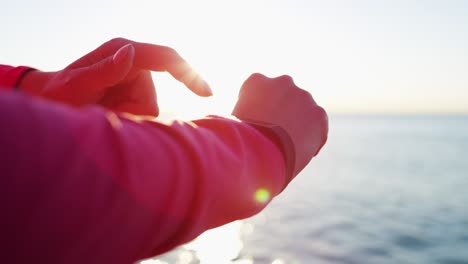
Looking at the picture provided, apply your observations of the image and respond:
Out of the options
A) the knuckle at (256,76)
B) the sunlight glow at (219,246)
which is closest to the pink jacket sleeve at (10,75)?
the knuckle at (256,76)

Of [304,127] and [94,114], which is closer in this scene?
[94,114]

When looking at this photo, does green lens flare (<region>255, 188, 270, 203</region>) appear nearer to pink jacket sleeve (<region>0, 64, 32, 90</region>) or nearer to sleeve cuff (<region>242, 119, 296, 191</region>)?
sleeve cuff (<region>242, 119, 296, 191</region>)

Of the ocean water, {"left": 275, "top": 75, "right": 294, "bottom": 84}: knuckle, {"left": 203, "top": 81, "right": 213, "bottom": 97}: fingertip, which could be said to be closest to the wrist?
{"left": 203, "top": 81, "right": 213, "bottom": 97}: fingertip

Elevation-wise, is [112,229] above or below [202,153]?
below

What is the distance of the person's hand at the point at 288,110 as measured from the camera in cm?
126

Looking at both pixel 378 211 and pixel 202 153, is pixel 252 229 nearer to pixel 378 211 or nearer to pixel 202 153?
pixel 378 211

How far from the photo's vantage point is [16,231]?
0.55 metres

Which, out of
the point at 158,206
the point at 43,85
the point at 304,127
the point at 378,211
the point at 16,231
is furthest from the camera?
the point at 378,211

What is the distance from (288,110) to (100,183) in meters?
0.81

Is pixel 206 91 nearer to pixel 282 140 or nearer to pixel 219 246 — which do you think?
pixel 282 140

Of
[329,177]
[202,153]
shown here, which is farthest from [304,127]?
[329,177]

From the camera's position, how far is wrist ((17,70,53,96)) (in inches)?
60.6

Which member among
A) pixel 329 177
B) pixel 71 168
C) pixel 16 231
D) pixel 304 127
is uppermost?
pixel 304 127

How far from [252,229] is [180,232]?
1209cm
